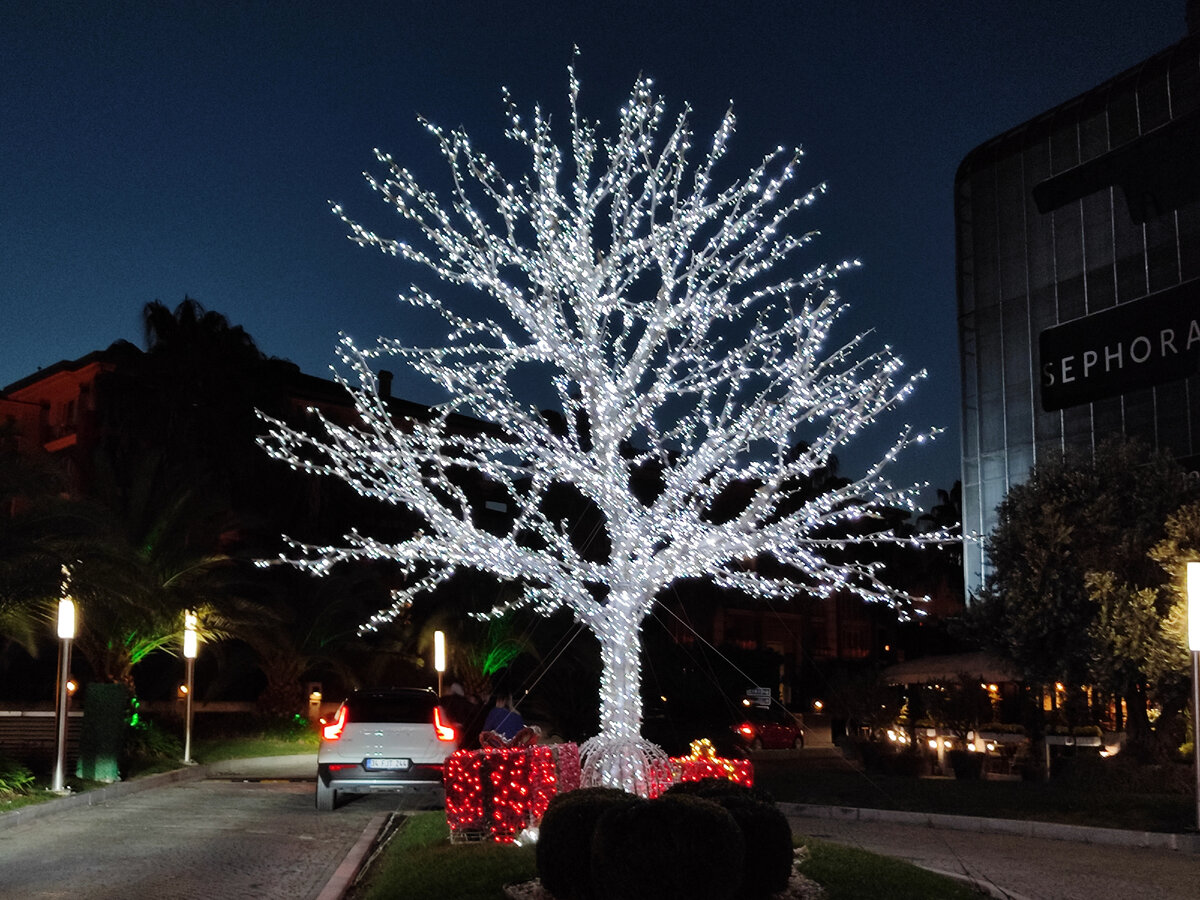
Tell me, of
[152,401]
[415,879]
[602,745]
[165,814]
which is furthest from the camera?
[152,401]

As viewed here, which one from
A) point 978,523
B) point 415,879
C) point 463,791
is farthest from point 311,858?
point 978,523

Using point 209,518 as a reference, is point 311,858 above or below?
below

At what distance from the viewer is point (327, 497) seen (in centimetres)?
4403

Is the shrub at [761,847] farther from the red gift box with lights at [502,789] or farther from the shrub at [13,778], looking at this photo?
the shrub at [13,778]

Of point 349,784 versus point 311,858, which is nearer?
point 311,858

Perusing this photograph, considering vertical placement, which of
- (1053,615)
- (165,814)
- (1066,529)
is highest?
(1066,529)

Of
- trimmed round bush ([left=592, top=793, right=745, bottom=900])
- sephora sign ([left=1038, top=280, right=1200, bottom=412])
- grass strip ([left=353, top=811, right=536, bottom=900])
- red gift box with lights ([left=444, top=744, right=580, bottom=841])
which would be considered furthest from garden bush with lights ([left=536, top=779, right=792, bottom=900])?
sephora sign ([left=1038, top=280, right=1200, bottom=412])

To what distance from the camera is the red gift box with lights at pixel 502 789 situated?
1156 centimetres

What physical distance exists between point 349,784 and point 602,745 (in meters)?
6.33

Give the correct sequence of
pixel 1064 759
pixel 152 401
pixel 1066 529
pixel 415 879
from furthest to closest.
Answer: pixel 152 401 < pixel 1064 759 < pixel 1066 529 < pixel 415 879

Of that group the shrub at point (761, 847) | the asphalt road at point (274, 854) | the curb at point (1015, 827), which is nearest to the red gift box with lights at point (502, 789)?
the asphalt road at point (274, 854)

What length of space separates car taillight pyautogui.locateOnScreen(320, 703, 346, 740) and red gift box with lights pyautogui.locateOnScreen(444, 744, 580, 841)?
569 cm

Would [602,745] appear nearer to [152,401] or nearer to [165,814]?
[165,814]

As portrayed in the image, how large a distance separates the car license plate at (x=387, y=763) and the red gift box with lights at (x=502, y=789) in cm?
544
